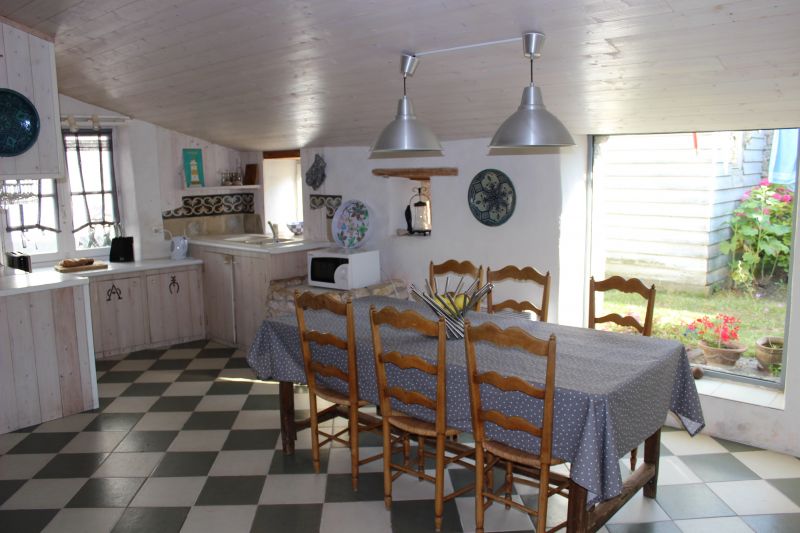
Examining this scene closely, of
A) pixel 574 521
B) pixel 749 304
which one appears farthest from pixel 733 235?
pixel 574 521

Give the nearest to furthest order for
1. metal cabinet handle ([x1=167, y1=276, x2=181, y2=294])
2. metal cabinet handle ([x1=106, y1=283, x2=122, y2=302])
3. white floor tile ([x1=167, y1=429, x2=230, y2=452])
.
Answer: white floor tile ([x1=167, y1=429, x2=230, y2=452])
metal cabinet handle ([x1=106, y1=283, x2=122, y2=302])
metal cabinet handle ([x1=167, y1=276, x2=181, y2=294])

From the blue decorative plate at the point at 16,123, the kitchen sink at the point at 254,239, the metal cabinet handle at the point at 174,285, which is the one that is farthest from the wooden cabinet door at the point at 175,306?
the blue decorative plate at the point at 16,123

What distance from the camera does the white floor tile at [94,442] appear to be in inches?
148

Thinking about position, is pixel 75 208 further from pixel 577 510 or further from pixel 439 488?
pixel 577 510

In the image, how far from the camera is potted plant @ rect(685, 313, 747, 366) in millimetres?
3939

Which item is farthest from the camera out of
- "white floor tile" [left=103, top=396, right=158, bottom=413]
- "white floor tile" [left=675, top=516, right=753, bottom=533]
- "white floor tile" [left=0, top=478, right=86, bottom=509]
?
"white floor tile" [left=103, top=396, right=158, bottom=413]

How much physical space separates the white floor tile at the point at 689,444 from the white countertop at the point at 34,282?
366cm

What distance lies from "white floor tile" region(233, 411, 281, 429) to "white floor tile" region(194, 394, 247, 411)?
0.46 feet

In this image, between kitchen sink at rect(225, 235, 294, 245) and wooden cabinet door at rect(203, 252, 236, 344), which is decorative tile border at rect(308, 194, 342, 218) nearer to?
kitchen sink at rect(225, 235, 294, 245)

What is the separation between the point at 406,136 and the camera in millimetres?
2928

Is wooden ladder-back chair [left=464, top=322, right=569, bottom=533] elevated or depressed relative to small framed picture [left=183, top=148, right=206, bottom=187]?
depressed

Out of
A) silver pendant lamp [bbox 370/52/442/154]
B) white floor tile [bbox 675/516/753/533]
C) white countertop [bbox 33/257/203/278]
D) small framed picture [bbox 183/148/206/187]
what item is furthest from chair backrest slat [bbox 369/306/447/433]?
small framed picture [bbox 183/148/206/187]

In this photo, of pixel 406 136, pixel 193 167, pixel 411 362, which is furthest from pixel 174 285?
pixel 411 362

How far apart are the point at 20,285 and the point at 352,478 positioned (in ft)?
7.79
